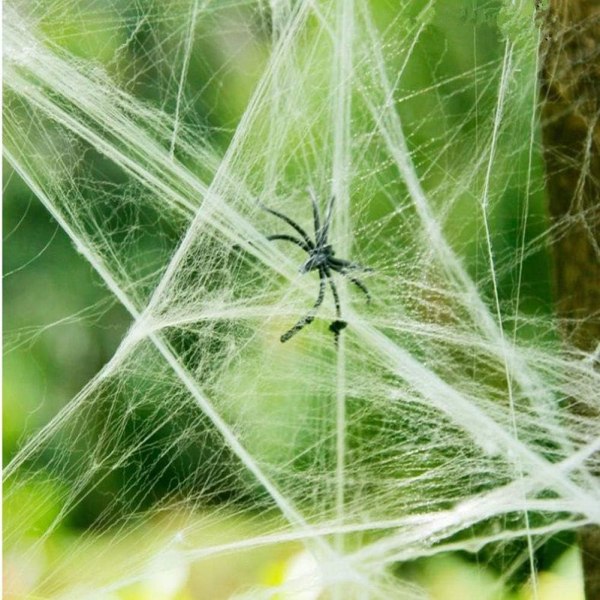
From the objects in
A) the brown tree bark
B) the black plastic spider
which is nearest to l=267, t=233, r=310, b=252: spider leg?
the black plastic spider

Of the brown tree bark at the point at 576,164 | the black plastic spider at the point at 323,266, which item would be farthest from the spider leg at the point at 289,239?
the brown tree bark at the point at 576,164

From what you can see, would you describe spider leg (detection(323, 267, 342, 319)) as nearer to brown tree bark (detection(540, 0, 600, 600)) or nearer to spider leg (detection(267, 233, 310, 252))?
spider leg (detection(267, 233, 310, 252))

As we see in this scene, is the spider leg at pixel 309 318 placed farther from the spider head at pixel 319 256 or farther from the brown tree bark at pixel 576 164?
the brown tree bark at pixel 576 164

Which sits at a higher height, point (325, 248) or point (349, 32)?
point (349, 32)

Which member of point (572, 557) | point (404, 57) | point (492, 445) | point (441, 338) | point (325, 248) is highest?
point (404, 57)

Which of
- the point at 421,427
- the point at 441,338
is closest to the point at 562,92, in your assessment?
the point at 441,338

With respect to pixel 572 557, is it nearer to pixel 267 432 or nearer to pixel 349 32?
pixel 267 432
